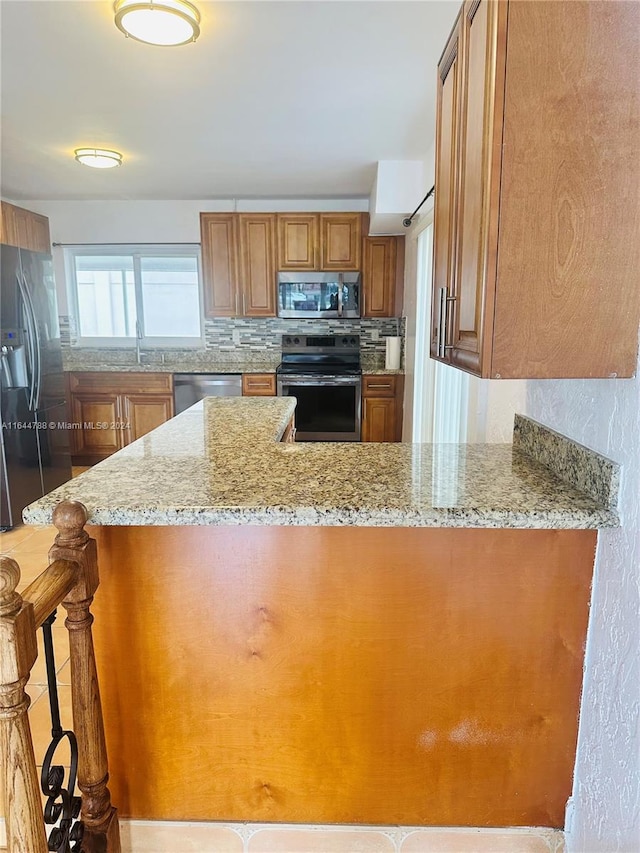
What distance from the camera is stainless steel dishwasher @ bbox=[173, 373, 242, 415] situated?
181 inches

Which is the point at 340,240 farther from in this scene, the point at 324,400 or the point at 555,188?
the point at 555,188

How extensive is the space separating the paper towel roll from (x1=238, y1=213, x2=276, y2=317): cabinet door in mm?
1085

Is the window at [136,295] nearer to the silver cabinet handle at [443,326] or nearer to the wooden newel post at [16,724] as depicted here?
the silver cabinet handle at [443,326]

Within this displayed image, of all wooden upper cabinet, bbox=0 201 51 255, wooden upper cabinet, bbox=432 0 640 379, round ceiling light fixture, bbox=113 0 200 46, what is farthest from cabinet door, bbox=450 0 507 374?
wooden upper cabinet, bbox=0 201 51 255

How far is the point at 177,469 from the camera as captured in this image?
1.33m

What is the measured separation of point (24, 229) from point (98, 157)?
1261 mm

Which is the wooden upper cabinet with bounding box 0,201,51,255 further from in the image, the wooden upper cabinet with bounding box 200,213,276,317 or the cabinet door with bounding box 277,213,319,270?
the cabinet door with bounding box 277,213,319,270

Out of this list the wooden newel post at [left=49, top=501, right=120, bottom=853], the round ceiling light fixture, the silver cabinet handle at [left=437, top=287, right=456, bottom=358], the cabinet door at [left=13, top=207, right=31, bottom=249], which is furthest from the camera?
the cabinet door at [left=13, top=207, right=31, bottom=249]

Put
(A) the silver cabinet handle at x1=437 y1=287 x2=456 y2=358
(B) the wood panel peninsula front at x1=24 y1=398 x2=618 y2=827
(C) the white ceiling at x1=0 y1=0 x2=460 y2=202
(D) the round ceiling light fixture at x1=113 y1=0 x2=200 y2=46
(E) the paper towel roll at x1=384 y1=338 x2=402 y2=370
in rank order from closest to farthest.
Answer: (B) the wood panel peninsula front at x1=24 y1=398 x2=618 y2=827 < (A) the silver cabinet handle at x1=437 y1=287 x2=456 y2=358 < (D) the round ceiling light fixture at x1=113 y1=0 x2=200 y2=46 < (C) the white ceiling at x1=0 y1=0 x2=460 y2=202 < (E) the paper towel roll at x1=384 y1=338 x2=402 y2=370

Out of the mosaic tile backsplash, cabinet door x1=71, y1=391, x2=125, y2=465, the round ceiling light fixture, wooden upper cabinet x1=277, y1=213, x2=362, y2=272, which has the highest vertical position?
the round ceiling light fixture

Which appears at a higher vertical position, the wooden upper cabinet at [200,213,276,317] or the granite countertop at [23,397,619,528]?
the wooden upper cabinet at [200,213,276,317]

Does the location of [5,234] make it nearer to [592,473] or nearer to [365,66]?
[365,66]

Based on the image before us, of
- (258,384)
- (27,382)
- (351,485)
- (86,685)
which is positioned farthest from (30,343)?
(351,485)

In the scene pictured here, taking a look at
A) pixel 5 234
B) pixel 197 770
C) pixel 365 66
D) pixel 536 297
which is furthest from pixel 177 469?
pixel 5 234
